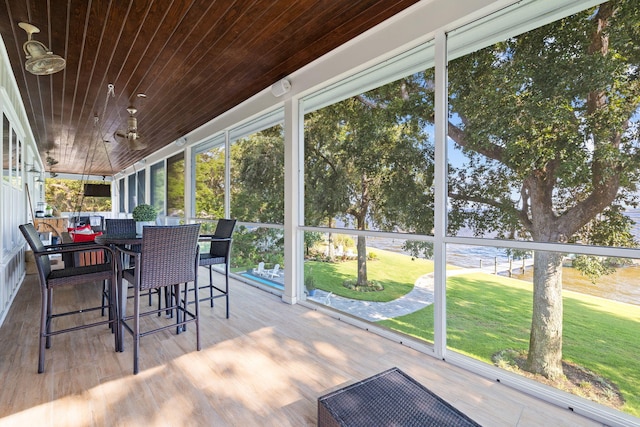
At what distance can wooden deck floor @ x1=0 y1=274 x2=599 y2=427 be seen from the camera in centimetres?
172

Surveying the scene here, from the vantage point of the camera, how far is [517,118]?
2.13 m

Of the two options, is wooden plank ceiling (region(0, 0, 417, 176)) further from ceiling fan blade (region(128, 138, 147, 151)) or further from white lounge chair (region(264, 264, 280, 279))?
white lounge chair (region(264, 264, 280, 279))

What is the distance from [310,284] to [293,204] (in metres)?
1.03

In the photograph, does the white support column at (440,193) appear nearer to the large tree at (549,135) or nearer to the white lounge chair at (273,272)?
the large tree at (549,135)

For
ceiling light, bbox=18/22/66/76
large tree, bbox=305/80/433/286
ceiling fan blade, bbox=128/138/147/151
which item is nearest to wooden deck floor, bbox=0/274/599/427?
large tree, bbox=305/80/433/286

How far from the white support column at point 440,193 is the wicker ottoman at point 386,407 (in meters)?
0.78

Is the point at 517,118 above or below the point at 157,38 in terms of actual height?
below

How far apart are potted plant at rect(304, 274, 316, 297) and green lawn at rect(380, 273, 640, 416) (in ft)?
3.97

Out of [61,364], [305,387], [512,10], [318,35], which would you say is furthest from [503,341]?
[61,364]

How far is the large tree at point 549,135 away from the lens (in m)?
1.76

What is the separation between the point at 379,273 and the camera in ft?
10.6

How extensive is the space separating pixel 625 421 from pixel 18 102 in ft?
22.9

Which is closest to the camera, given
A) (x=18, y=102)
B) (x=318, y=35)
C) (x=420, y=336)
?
(x=420, y=336)

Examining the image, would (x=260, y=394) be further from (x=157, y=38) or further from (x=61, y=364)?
(x=157, y=38)
